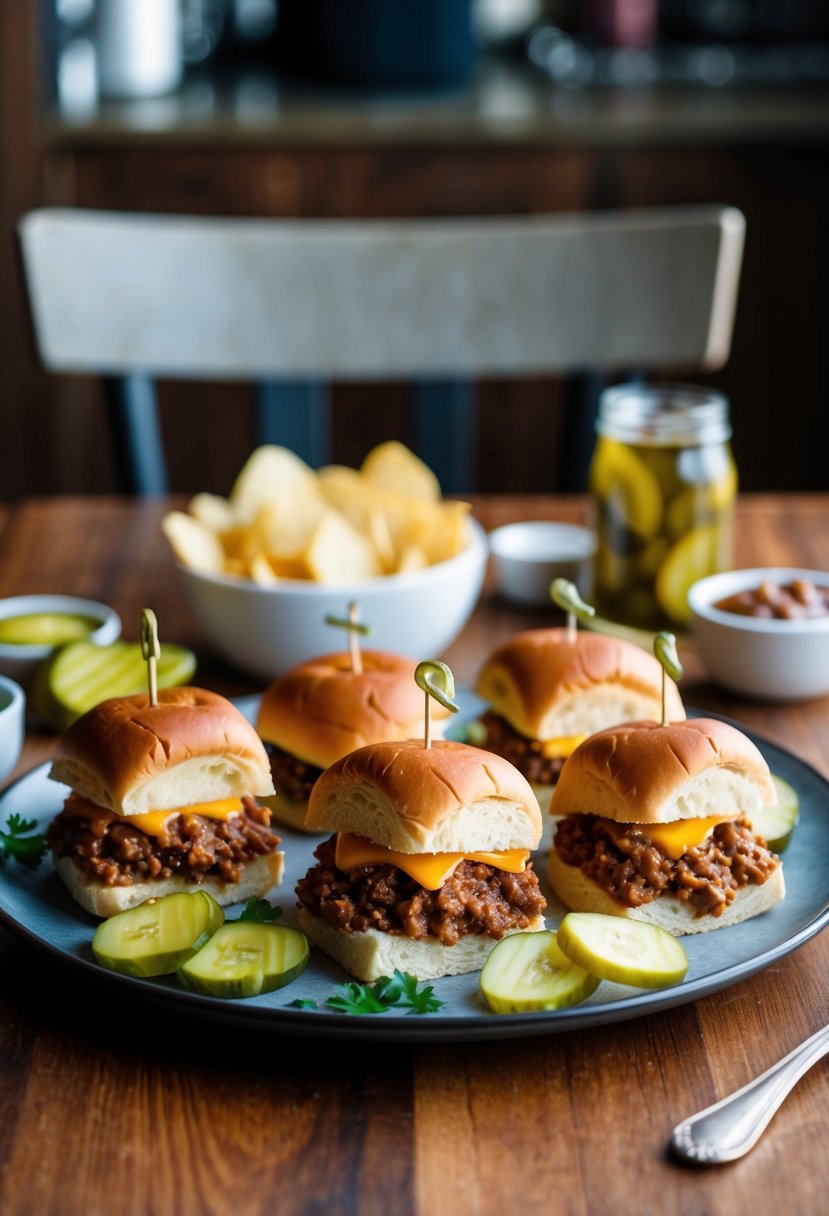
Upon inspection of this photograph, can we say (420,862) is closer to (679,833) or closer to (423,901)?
(423,901)

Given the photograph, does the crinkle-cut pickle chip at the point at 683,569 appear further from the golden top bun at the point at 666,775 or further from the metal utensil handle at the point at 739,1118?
the metal utensil handle at the point at 739,1118

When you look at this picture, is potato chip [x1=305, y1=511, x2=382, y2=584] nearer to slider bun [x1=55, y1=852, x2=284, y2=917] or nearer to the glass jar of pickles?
the glass jar of pickles

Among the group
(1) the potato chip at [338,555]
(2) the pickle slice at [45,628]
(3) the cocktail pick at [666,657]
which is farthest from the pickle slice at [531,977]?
(2) the pickle slice at [45,628]

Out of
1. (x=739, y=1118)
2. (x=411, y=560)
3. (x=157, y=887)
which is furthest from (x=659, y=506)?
(x=739, y=1118)

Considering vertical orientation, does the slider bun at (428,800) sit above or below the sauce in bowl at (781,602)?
above

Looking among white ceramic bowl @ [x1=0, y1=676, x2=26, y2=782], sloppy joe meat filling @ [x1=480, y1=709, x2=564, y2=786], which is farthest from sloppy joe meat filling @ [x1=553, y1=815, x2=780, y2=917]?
white ceramic bowl @ [x1=0, y1=676, x2=26, y2=782]

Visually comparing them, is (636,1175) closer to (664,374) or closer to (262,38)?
(664,374)
